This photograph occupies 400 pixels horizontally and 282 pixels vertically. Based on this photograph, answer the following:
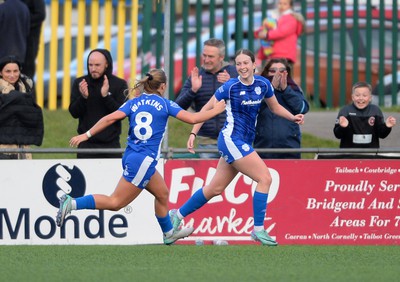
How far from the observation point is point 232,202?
14297mm

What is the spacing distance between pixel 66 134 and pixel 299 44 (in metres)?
3.27

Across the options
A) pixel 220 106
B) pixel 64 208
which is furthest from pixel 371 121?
pixel 64 208

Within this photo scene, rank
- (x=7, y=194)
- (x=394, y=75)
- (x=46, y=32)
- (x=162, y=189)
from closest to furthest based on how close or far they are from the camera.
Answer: (x=162, y=189) < (x=7, y=194) < (x=394, y=75) < (x=46, y=32)

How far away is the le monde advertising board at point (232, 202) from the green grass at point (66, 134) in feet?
6.56

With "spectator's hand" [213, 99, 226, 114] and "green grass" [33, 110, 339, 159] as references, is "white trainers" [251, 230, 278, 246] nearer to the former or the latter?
"spectator's hand" [213, 99, 226, 114]

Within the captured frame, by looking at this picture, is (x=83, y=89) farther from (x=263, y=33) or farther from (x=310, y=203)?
(x=263, y=33)

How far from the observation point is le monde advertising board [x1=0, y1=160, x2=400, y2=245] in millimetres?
14203

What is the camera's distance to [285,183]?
46.9ft

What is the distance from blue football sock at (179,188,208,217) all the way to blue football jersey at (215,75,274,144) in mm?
678

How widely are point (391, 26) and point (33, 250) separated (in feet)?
23.6

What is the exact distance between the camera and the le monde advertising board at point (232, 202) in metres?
14.2

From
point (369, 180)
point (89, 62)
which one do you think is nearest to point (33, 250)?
point (89, 62)

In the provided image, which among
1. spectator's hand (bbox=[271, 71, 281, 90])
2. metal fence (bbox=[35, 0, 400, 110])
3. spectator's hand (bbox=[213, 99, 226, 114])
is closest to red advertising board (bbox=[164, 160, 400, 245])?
spectator's hand (bbox=[271, 71, 281, 90])

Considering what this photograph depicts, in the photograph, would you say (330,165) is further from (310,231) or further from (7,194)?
(7,194)
